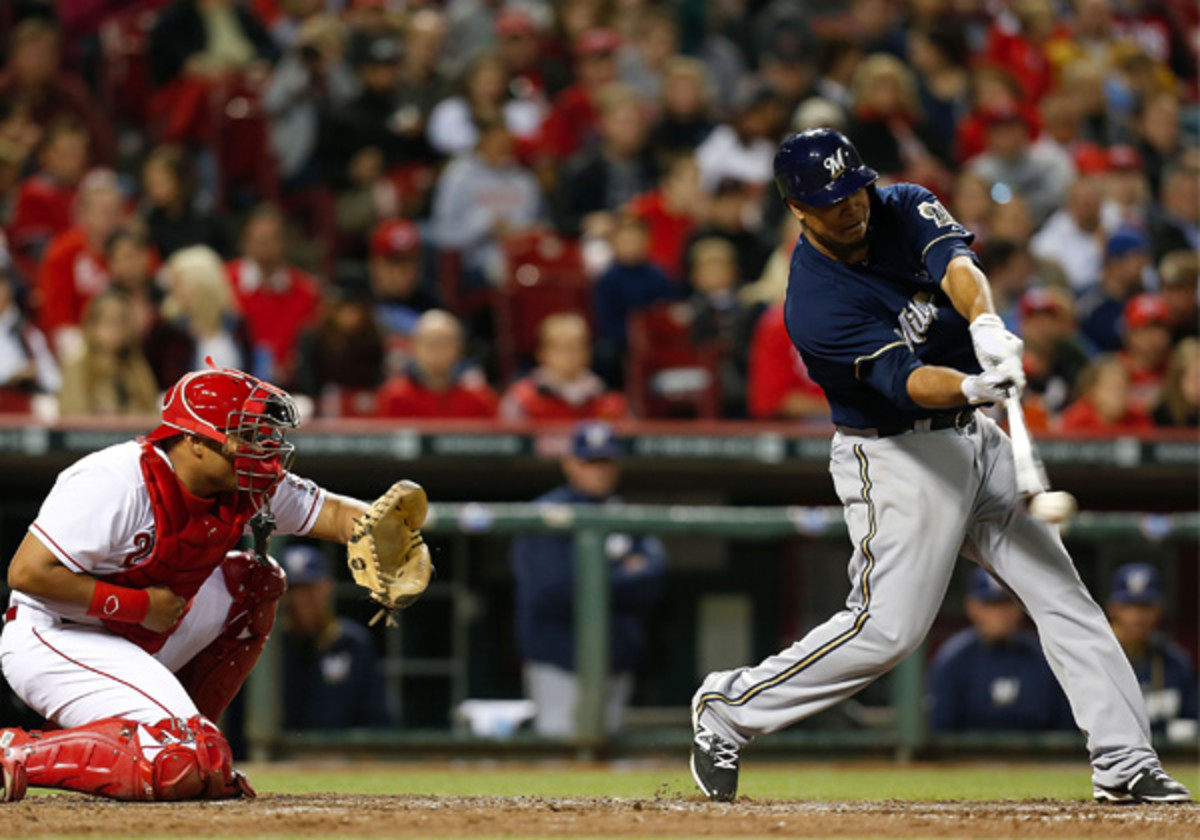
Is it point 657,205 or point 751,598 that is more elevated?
point 657,205

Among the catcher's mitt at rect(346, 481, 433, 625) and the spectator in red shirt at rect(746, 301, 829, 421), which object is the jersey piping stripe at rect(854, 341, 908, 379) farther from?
the spectator in red shirt at rect(746, 301, 829, 421)

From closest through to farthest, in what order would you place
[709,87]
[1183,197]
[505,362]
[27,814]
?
[27,814] < [505,362] < [1183,197] < [709,87]

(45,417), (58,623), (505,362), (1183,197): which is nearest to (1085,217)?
(1183,197)

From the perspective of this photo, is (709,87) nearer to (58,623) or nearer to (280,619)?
(280,619)

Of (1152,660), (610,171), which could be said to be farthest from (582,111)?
(1152,660)

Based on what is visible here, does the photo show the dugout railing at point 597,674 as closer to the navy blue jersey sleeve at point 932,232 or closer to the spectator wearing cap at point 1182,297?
the spectator wearing cap at point 1182,297

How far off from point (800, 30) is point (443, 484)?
5.72m

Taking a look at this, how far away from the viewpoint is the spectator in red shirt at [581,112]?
37.2ft

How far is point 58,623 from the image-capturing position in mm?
4730

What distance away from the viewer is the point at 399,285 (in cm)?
966

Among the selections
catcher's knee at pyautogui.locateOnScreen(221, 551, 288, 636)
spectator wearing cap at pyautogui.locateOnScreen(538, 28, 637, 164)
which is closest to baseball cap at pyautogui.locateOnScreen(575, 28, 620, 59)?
spectator wearing cap at pyautogui.locateOnScreen(538, 28, 637, 164)

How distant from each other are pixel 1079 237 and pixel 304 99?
4.44 meters

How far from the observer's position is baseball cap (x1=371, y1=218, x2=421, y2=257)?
9.59m

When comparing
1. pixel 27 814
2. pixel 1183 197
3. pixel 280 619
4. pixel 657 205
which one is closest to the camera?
pixel 27 814
